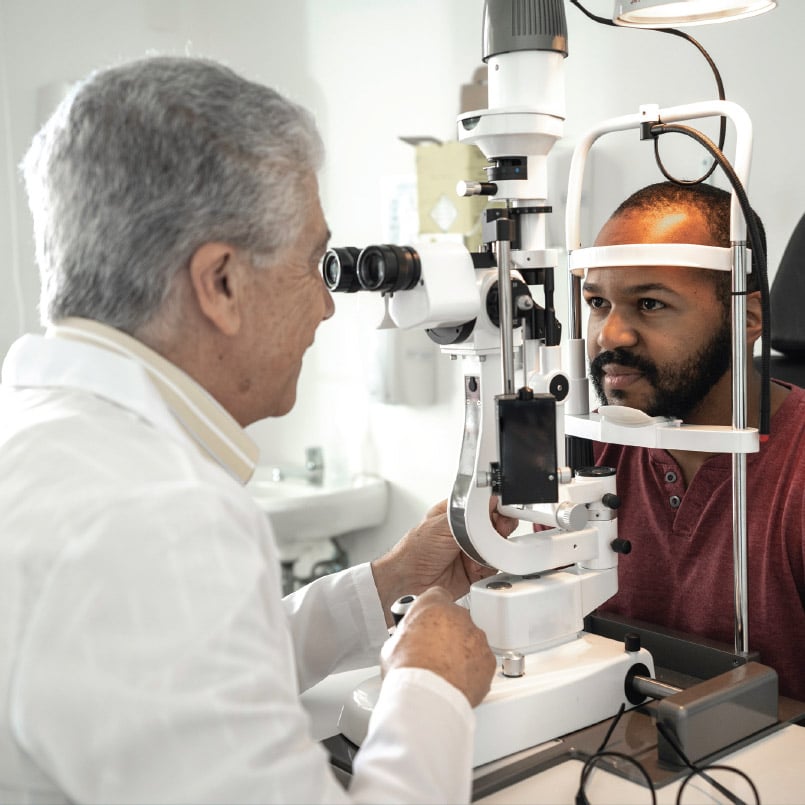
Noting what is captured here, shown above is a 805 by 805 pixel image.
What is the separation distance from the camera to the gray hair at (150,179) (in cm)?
88

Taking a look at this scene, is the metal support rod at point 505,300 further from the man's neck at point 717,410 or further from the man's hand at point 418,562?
the man's neck at point 717,410

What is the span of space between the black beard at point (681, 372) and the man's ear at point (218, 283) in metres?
0.76

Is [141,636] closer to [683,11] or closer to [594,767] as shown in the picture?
[594,767]

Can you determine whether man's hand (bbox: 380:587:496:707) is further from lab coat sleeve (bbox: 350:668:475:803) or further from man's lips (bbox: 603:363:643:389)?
man's lips (bbox: 603:363:643:389)

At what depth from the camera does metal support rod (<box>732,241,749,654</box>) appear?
1.24 metres

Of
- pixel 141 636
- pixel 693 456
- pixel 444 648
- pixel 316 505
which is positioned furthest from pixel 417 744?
pixel 316 505

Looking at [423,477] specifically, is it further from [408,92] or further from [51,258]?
[51,258]

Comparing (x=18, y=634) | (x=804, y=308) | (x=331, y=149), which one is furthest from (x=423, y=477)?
(x=18, y=634)

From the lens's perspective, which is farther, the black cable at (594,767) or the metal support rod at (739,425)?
the metal support rod at (739,425)

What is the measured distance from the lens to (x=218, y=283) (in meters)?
0.93

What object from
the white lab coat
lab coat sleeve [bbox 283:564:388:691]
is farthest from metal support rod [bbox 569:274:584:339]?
the white lab coat

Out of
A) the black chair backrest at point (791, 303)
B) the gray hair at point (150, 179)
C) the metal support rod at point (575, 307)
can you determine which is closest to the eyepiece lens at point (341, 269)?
the gray hair at point (150, 179)

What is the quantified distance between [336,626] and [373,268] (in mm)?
Result: 544

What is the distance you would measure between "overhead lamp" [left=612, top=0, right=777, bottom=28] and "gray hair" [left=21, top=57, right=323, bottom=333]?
74cm
